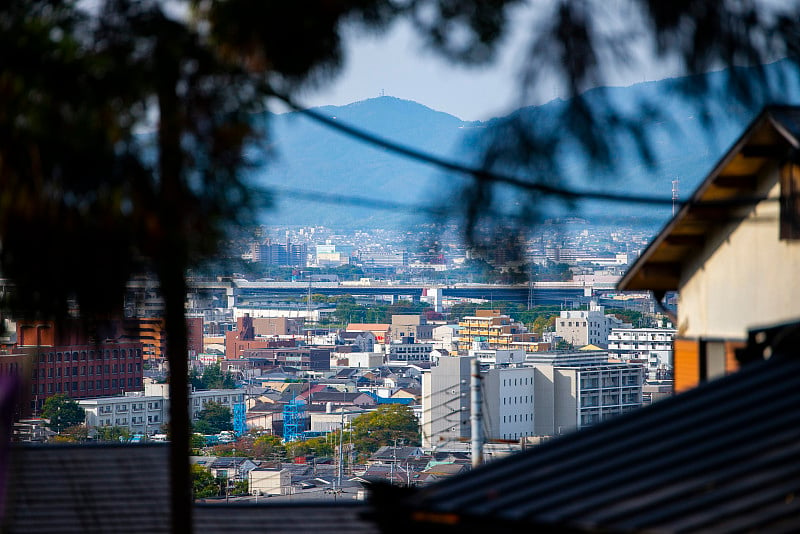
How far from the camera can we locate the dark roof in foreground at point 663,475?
2191 millimetres

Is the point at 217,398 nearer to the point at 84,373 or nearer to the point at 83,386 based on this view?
the point at 83,386

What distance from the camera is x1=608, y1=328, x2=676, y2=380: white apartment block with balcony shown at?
7706 centimetres

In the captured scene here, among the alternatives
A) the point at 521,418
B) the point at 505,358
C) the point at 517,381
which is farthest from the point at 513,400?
the point at 505,358

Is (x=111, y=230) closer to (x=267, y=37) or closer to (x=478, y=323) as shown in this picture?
(x=267, y=37)

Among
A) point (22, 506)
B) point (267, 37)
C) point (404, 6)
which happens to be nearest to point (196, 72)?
point (267, 37)

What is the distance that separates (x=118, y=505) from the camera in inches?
178

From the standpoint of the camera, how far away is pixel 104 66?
122 inches

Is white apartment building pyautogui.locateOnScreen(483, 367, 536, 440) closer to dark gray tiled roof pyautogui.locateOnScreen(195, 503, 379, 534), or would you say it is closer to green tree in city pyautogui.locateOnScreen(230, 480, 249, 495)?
green tree in city pyautogui.locateOnScreen(230, 480, 249, 495)

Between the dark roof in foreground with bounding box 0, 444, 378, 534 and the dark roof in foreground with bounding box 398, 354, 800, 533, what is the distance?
160cm

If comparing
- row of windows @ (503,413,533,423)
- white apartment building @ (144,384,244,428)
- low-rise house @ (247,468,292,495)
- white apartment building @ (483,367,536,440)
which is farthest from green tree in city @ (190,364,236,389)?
low-rise house @ (247,468,292,495)

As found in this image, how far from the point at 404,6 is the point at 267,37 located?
94cm

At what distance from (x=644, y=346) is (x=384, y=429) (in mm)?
32700

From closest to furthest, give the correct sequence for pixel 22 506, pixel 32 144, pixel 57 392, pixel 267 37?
pixel 32 144 → pixel 267 37 → pixel 22 506 → pixel 57 392

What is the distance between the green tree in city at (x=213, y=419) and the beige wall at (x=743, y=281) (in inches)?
2181
